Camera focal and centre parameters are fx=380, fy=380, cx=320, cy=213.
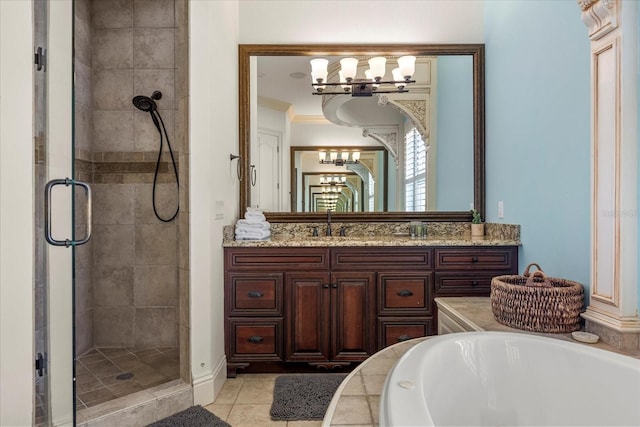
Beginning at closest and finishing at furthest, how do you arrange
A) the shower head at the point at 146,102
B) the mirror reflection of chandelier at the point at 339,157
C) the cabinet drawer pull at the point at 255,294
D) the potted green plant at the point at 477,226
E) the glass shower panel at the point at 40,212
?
the glass shower panel at the point at 40,212
the cabinet drawer pull at the point at 255,294
the shower head at the point at 146,102
the potted green plant at the point at 477,226
the mirror reflection of chandelier at the point at 339,157

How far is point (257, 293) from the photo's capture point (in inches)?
96.1

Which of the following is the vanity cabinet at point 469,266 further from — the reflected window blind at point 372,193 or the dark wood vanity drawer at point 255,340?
the dark wood vanity drawer at point 255,340

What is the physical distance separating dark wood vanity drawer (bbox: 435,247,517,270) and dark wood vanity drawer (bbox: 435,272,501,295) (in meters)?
0.05

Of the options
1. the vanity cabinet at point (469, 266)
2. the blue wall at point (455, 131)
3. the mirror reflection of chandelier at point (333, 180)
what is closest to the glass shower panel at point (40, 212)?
the mirror reflection of chandelier at point (333, 180)

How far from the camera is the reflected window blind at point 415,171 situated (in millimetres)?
2949

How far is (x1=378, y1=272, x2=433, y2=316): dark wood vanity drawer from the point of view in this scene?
246cm

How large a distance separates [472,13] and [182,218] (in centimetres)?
264

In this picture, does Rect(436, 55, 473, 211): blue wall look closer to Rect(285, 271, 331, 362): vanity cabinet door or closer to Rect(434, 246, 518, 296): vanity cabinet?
Rect(434, 246, 518, 296): vanity cabinet

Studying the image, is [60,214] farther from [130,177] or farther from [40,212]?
[130,177]

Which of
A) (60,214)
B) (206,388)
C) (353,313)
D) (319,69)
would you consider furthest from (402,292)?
(60,214)

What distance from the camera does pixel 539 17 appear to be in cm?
216

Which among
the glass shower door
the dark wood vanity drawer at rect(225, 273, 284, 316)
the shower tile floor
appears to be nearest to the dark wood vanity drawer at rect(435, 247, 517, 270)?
the dark wood vanity drawer at rect(225, 273, 284, 316)

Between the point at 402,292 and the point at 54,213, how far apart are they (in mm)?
1915

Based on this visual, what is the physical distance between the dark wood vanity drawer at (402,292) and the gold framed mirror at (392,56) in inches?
24.6
